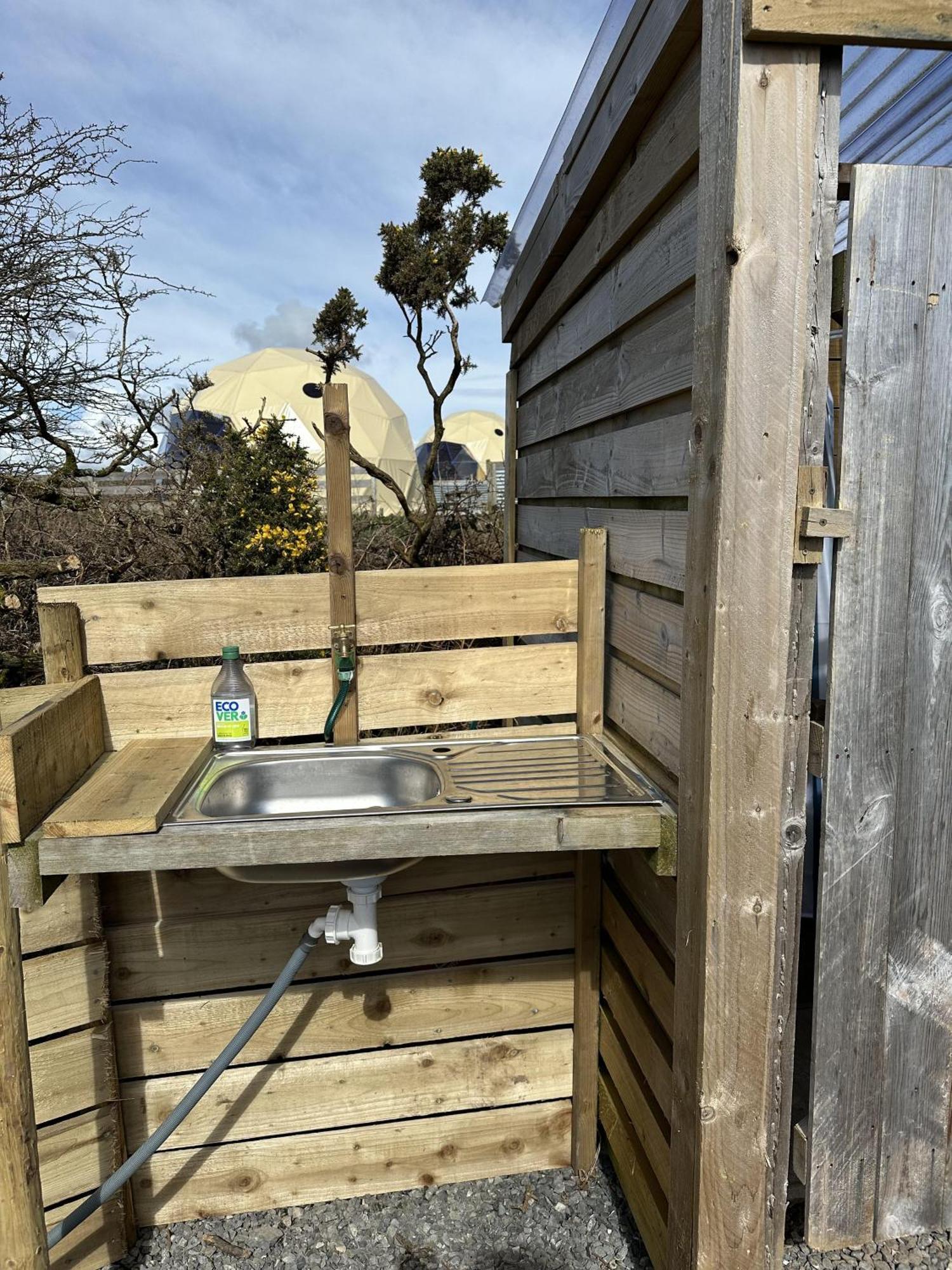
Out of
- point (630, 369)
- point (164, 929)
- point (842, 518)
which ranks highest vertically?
point (630, 369)

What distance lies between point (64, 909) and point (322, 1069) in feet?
2.78

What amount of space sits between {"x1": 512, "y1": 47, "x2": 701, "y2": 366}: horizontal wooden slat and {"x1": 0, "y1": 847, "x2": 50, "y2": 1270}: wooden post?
197 cm

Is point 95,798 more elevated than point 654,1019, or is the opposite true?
point 95,798

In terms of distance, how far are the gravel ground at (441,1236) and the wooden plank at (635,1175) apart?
0.43 feet

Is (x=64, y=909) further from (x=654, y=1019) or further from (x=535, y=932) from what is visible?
(x=654, y=1019)

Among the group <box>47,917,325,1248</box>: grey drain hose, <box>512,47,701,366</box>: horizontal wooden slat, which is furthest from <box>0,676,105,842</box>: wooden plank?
<box>512,47,701,366</box>: horizontal wooden slat

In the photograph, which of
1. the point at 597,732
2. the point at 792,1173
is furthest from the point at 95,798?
the point at 792,1173

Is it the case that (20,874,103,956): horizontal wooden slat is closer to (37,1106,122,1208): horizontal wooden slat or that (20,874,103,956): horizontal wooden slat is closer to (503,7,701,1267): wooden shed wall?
(37,1106,122,1208): horizontal wooden slat

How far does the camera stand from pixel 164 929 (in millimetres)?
2137

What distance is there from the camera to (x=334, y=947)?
224 centimetres

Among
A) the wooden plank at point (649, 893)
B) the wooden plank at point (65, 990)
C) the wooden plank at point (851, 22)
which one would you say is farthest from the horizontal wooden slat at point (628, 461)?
the wooden plank at point (65, 990)

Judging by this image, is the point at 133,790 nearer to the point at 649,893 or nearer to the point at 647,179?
the point at 649,893

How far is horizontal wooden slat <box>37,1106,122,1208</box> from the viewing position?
80.6 inches

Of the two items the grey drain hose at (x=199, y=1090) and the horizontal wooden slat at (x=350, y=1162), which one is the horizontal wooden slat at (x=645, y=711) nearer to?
the grey drain hose at (x=199, y=1090)
